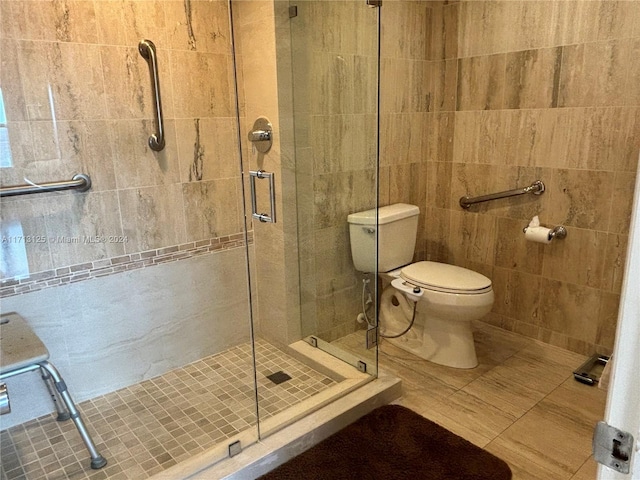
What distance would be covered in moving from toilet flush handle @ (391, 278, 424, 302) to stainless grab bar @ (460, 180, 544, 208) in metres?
0.69

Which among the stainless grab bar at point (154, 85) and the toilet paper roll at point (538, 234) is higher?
the stainless grab bar at point (154, 85)

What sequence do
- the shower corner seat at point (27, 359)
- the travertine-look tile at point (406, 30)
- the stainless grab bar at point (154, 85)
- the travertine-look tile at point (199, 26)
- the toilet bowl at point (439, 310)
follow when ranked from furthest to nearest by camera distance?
the travertine-look tile at point (406, 30) < the toilet bowl at point (439, 310) < the travertine-look tile at point (199, 26) < the stainless grab bar at point (154, 85) < the shower corner seat at point (27, 359)

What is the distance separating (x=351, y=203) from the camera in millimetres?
2398

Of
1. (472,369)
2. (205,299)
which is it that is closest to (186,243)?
(205,299)

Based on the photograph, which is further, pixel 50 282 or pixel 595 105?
pixel 595 105

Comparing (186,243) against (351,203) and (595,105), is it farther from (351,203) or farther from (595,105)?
(595,105)

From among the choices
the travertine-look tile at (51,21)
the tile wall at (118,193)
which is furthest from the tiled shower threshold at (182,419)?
the travertine-look tile at (51,21)

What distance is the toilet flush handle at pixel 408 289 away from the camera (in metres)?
2.37

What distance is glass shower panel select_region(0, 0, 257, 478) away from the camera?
188 cm

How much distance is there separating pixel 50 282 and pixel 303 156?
4.11 feet

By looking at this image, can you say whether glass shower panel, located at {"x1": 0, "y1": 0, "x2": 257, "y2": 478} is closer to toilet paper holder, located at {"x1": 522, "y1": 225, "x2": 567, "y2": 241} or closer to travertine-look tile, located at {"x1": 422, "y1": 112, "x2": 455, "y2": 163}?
travertine-look tile, located at {"x1": 422, "y1": 112, "x2": 455, "y2": 163}

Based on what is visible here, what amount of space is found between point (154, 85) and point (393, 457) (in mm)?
1844

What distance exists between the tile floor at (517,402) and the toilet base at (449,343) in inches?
1.8

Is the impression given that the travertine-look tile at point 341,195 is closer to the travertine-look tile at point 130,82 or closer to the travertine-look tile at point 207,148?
the travertine-look tile at point 207,148
